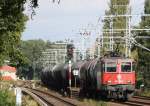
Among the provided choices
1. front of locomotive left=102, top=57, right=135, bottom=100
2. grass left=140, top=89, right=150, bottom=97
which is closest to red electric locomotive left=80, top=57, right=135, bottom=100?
front of locomotive left=102, top=57, right=135, bottom=100

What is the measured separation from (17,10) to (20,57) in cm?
4446

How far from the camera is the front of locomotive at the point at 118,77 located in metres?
38.0

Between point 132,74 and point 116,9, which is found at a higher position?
point 116,9

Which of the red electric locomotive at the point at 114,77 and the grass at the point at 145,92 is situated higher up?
the red electric locomotive at the point at 114,77

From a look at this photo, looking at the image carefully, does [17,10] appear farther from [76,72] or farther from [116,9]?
[116,9]

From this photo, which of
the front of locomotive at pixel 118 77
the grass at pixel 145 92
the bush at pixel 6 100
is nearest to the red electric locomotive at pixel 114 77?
the front of locomotive at pixel 118 77

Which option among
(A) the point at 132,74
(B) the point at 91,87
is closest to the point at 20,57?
(B) the point at 91,87

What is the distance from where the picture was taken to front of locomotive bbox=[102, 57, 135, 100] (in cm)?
3797

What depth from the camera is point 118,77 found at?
38.5 meters

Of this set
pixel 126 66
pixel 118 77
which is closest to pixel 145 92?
pixel 126 66

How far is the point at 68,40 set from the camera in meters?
99.3

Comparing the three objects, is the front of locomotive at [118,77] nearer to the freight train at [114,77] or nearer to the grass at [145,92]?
the freight train at [114,77]

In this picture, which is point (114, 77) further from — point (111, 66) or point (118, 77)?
point (111, 66)

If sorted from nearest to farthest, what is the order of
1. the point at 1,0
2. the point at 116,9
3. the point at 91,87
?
the point at 1,0 < the point at 91,87 < the point at 116,9
